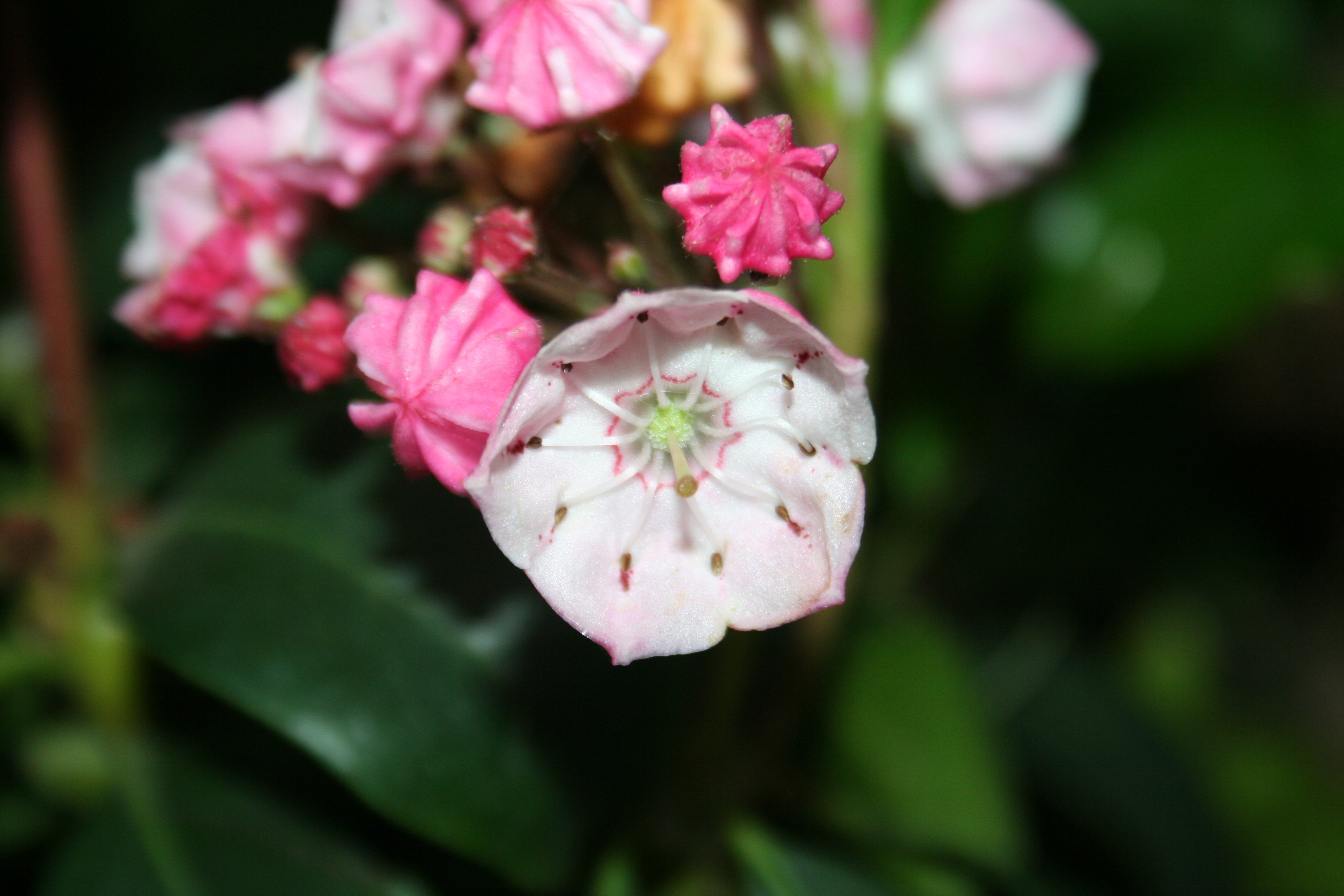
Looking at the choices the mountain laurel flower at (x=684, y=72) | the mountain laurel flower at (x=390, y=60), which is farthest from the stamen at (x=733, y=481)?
the mountain laurel flower at (x=390, y=60)

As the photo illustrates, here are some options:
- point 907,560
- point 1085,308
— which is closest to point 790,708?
point 907,560

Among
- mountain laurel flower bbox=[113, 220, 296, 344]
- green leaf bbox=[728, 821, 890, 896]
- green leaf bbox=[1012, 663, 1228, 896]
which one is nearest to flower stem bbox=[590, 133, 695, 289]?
mountain laurel flower bbox=[113, 220, 296, 344]

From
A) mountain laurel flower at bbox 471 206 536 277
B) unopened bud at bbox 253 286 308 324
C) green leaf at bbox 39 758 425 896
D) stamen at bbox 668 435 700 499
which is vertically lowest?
green leaf at bbox 39 758 425 896

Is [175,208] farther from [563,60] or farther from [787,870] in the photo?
[787,870]

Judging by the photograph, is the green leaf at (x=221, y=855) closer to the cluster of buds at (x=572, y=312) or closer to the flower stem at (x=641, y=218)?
the cluster of buds at (x=572, y=312)

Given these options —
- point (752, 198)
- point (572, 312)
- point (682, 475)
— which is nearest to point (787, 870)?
point (682, 475)

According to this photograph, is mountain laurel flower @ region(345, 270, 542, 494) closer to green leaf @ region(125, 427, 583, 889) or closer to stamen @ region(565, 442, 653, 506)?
stamen @ region(565, 442, 653, 506)

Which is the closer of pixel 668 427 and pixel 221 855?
pixel 668 427
